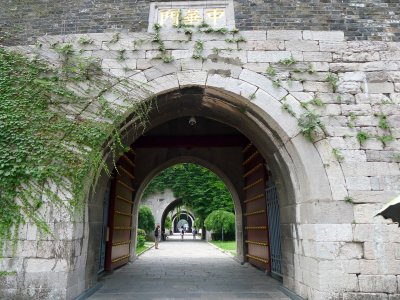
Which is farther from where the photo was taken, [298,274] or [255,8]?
[255,8]

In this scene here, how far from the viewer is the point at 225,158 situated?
27.3ft

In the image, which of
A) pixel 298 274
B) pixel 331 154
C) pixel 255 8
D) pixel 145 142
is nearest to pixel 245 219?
pixel 145 142

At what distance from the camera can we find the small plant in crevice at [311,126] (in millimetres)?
3957

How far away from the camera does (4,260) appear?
3586 mm

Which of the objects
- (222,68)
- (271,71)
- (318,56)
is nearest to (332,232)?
(271,71)

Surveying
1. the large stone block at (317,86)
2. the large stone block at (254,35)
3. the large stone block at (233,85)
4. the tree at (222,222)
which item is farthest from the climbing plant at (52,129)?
the tree at (222,222)

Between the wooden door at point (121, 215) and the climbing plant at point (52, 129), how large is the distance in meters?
1.60

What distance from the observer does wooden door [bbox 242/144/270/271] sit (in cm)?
621

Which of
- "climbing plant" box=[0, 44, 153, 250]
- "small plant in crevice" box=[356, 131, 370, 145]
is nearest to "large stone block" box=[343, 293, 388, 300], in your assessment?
"small plant in crevice" box=[356, 131, 370, 145]

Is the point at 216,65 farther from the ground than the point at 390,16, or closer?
closer

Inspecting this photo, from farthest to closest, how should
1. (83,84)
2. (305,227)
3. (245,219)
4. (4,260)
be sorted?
1. (245,219)
2. (83,84)
3. (305,227)
4. (4,260)

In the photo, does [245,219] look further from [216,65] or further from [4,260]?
[4,260]

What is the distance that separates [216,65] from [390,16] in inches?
104

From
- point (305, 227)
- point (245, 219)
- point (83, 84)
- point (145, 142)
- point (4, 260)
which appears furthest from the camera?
point (245, 219)
